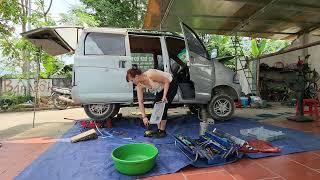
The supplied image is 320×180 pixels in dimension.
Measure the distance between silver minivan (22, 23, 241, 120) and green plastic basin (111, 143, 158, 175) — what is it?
200 cm

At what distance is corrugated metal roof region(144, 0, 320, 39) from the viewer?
6961mm

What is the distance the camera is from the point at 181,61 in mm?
6160

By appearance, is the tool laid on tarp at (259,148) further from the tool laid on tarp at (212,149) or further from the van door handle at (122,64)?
the van door handle at (122,64)

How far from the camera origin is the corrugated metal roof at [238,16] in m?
6.96

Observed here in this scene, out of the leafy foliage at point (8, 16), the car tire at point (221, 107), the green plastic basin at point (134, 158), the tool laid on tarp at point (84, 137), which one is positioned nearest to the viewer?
the green plastic basin at point (134, 158)

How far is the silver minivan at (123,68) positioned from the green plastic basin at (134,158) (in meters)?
2.00

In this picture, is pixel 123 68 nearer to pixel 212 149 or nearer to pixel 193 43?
pixel 193 43

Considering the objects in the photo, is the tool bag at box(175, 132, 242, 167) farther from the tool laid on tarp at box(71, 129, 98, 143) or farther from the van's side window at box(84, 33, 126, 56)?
the van's side window at box(84, 33, 126, 56)

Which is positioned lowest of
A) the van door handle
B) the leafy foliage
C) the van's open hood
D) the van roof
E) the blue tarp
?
the blue tarp

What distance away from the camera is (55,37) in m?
5.50

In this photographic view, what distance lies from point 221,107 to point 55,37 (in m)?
4.13

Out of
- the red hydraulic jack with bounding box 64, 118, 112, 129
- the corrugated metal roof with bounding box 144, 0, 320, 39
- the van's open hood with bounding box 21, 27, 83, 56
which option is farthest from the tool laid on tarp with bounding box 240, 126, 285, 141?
the corrugated metal roof with bounding box 144, 0, 320, 39

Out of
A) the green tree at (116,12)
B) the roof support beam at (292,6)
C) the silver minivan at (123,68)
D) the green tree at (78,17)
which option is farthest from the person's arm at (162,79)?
the green tree at (116,12)

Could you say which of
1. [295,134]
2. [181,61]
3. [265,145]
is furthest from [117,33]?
[295,134]
